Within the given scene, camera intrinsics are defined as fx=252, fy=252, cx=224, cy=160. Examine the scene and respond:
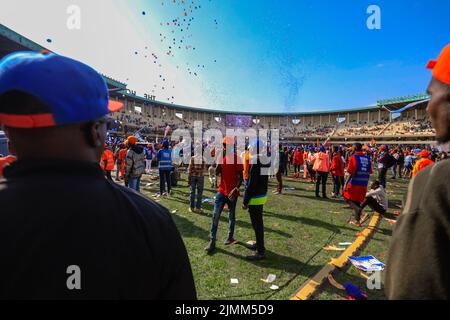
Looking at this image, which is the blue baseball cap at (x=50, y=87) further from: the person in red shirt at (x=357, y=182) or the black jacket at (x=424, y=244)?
the person in red shirt at (x=357, y=182)

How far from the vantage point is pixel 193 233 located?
607cm

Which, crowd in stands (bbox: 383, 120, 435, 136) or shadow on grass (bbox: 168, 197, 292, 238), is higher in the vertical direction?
crowd in stands (bbox: 383, 120, 435, 136)

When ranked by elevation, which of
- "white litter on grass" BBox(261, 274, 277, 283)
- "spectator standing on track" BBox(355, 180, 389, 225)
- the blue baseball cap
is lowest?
"white litter on grass" BBox(261, 274, 277, 283)

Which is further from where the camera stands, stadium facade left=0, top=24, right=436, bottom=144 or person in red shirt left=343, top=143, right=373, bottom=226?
stadium facade left=0, top=24, right=436, bottom=144

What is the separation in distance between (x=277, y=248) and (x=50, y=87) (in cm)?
512

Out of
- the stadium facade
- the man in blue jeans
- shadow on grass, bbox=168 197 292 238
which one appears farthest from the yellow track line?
the stadium facade

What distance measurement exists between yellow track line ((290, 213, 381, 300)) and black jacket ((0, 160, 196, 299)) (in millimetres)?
3117

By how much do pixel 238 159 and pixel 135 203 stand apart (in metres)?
4.57

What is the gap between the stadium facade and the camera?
5469cm

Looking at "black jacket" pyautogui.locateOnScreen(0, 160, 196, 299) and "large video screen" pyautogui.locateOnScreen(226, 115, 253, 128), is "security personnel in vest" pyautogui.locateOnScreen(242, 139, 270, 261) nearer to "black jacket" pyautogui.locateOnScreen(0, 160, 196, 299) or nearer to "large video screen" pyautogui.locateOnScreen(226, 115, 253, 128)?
"black jacket" pyautogui.locateOnScreen(0, 160, 196, 299)

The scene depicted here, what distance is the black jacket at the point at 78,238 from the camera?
2.80ft

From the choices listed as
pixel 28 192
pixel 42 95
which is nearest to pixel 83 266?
pixel 28 192

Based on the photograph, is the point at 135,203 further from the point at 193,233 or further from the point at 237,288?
the point at 193,233
